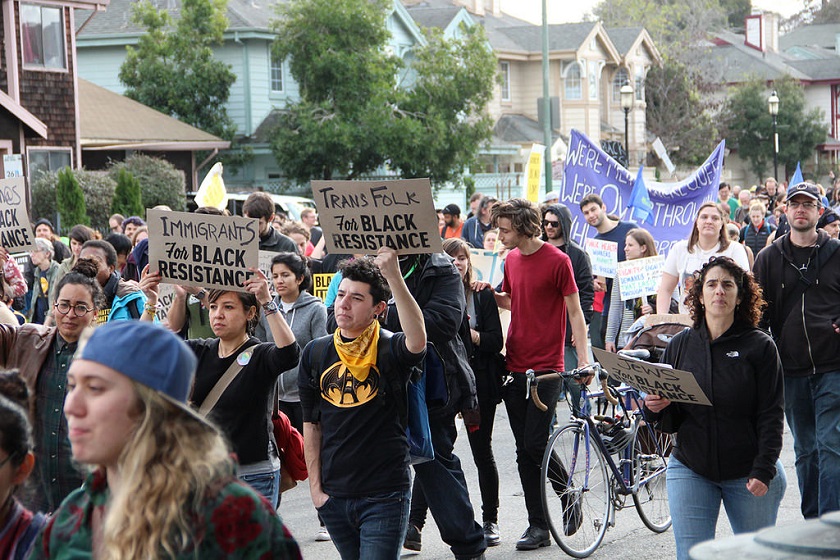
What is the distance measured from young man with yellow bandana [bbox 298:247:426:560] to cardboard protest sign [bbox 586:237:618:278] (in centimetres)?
655

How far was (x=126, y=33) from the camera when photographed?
38969mm

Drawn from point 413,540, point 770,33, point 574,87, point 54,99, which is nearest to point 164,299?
point 413,540

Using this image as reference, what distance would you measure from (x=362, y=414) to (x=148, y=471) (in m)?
2.53

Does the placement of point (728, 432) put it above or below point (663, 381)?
below

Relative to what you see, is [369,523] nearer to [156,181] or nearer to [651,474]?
[651,474]

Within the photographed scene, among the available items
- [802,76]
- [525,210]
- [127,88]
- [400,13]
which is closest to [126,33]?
[127,88]

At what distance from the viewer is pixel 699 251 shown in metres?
8.90

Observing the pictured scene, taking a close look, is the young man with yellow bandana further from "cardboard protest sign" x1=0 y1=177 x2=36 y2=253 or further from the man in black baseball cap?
the man in black baseball cap

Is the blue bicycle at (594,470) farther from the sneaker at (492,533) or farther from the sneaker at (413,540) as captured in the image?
the sneaker at (413,540)

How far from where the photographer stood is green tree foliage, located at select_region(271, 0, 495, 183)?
117ft

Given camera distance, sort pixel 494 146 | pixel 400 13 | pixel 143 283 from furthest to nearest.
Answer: pixel 494 146
pixel 400 13
pixel 143 283

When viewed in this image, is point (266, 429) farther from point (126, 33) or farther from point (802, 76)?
point (802, 76)

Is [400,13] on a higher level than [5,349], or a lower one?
higher

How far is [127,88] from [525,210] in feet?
108
